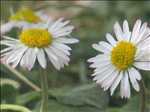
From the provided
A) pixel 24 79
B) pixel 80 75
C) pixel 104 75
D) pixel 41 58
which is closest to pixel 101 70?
pixel 104 75

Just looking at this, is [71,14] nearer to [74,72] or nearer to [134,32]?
[74,72]

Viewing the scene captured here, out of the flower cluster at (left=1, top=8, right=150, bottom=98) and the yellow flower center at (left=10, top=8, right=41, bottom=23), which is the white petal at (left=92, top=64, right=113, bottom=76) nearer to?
the flower cluster at (left=1, top=8, right=150, bottom=98)

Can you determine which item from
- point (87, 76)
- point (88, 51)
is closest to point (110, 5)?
point (88, 51)

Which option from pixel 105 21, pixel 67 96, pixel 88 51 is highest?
pixel 105 21

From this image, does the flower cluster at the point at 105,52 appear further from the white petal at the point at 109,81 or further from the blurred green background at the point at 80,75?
the blurred green background at the point at 80,75

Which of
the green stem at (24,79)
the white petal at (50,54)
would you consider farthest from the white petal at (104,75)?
the green stem at (24,79)

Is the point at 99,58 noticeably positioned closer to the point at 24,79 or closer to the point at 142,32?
the point at 142,32
